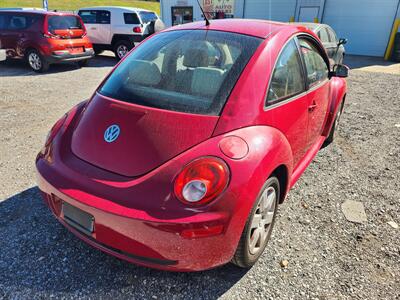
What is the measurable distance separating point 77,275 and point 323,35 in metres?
8.14

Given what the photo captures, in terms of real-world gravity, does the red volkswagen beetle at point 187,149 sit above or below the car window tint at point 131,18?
above

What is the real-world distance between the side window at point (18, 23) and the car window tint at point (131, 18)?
3295 mm

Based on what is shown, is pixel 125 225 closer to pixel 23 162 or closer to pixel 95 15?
pixel 23 162

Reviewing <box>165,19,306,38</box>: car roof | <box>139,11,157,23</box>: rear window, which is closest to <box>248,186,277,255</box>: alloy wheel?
<box>165,19,306,38</box>: car roof

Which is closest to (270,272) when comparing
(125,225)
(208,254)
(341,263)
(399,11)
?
(341,263)

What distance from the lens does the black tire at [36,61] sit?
8.94 m

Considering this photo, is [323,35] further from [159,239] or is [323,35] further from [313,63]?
[159,239]

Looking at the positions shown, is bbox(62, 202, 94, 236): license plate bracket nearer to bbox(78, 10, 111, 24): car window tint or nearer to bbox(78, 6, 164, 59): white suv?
bbox(78, 6, 164, 59): white suv

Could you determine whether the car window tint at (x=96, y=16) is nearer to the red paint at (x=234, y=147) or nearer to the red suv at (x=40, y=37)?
the red suv at (x=40, y=37)

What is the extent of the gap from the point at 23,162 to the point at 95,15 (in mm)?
9420

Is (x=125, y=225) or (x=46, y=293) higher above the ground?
(x=125, y=225)

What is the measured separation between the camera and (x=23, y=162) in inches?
147

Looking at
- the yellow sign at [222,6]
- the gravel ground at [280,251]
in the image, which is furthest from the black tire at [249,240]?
the yellow sign at [222,6]

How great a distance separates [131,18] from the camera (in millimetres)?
10875
